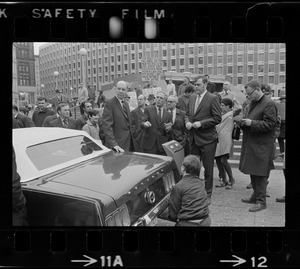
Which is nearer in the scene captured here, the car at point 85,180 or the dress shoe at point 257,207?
the car at point 85,180

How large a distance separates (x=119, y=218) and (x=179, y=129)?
114 cm

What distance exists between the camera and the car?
406 centimetres

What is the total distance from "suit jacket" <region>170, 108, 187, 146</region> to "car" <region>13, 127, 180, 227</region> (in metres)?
0.25

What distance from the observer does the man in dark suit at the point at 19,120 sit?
4.14 metres

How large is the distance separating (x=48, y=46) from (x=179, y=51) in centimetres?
129

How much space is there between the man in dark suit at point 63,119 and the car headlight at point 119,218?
3.14ft

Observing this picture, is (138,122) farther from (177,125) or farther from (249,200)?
(249,200)
